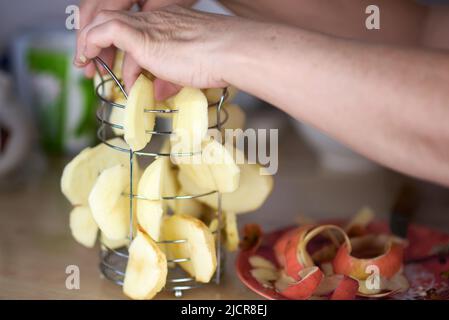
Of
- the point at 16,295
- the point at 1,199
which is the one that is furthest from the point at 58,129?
the point at 16,295

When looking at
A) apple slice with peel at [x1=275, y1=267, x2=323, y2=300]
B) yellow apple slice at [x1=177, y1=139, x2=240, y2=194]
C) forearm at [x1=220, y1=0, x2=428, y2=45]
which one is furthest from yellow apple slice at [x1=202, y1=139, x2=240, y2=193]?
forearm at [x1=220, y1=0, x2=428, y2=45]

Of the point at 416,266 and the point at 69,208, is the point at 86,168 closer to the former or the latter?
the point at 69,208

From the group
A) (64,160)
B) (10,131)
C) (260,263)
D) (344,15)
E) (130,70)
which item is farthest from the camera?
(64,160)

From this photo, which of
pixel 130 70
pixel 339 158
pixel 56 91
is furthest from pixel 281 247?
pixel 56 91

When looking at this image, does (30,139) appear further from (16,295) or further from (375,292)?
(375,292)

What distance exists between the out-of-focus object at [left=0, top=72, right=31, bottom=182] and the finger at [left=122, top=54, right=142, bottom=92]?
400 millimetres

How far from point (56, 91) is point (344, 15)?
0.45m

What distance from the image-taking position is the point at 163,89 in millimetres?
774

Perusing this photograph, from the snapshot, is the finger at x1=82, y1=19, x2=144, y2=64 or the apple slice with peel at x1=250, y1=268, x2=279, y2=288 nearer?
the finger at x1=82, y1=19, x2=144, y2=64

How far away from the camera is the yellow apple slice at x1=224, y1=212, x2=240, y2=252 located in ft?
2.70

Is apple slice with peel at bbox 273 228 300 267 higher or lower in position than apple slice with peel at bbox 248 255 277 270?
higher

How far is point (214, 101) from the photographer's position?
2.63 feet

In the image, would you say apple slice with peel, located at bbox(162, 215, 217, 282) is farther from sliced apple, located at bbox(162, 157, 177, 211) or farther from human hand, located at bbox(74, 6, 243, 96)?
human hand, located at bbox(74, 6, 243, 96)

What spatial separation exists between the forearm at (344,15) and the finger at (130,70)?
24 centimetres
